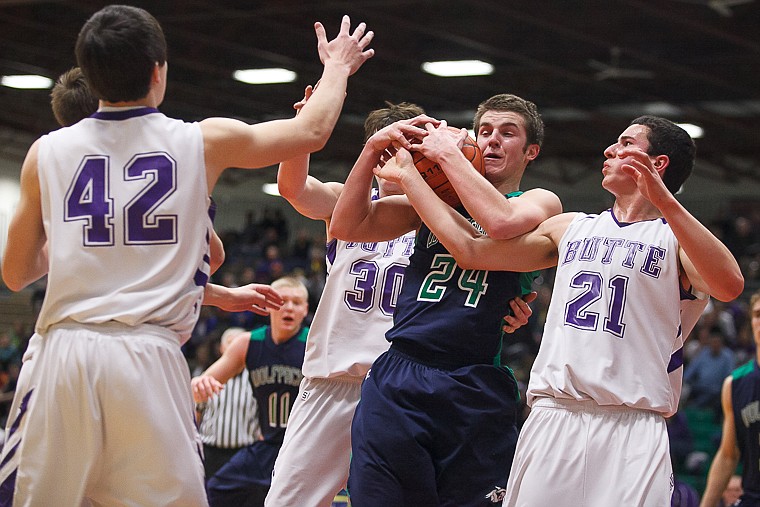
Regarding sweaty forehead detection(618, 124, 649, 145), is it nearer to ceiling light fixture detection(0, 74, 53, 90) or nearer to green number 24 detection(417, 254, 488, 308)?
green number 24 detection(417, 254, 488, 308)

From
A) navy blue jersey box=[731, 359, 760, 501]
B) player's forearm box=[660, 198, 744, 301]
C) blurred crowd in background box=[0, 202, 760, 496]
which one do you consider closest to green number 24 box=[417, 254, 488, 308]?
player's forearm box=[660, 198, 744, 301]

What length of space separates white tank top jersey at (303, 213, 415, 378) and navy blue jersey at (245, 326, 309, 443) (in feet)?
9.81

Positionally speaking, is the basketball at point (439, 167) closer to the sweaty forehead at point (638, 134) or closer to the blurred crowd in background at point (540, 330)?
the sweaty forehead at point (638, 134)

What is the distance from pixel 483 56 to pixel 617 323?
14106mm

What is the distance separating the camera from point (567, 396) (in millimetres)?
4414

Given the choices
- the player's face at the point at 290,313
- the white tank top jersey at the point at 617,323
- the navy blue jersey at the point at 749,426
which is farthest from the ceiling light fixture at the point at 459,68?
the white tank top jersey at the point at 617,323

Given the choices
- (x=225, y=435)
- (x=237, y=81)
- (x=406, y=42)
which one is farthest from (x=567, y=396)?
(x=237, y=81)

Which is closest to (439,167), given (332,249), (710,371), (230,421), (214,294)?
(214,294)

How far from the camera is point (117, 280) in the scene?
346 centimetres

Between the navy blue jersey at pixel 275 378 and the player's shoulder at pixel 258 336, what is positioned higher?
the player's shoulder at pixel 258 336

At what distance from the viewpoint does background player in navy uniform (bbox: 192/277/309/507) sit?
863 centimetres

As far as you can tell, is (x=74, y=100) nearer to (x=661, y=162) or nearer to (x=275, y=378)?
(x=661, y=162)

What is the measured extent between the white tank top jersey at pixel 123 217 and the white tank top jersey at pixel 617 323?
5.51 feet

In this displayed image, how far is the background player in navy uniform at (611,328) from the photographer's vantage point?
14.0ft
